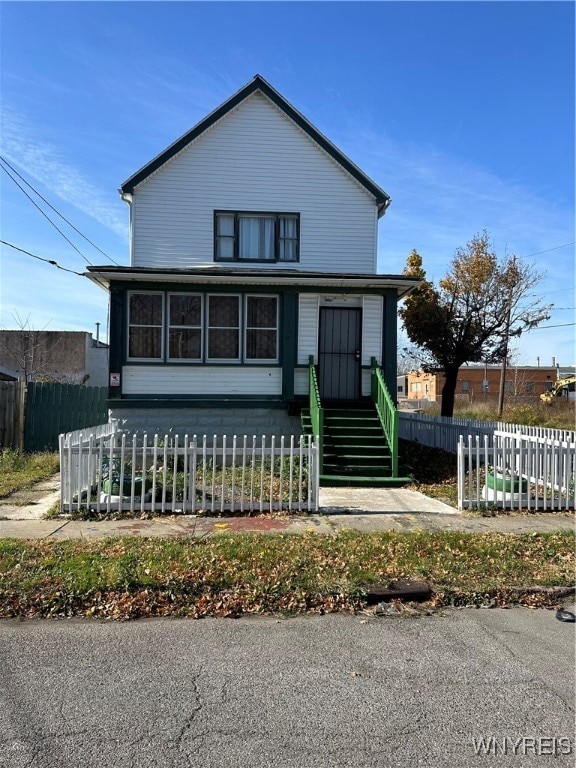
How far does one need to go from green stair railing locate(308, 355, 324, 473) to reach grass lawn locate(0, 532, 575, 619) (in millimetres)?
4216

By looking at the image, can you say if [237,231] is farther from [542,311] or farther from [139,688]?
[542,311]

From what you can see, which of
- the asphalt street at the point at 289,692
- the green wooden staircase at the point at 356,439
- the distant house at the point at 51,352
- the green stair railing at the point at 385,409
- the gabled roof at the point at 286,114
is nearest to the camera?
the asphalt street at the point at 289,692

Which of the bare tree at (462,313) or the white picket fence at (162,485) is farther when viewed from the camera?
the bare tree at (462,313)

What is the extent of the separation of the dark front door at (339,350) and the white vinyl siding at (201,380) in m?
1.31

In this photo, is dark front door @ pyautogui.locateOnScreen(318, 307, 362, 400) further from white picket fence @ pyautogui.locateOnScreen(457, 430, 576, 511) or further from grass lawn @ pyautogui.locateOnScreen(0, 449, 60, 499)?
grass lawn @ pyautogui.locateOnScreen(0, 449, 60, 499)

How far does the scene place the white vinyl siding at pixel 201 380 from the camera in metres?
13.9

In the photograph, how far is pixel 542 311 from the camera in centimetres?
2372

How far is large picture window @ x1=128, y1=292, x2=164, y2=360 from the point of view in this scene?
14.0 meters

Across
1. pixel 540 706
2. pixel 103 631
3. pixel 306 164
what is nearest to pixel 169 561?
pixel 103 631

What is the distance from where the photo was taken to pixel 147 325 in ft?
46.1

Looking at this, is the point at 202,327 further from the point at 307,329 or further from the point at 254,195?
the point at 254,195

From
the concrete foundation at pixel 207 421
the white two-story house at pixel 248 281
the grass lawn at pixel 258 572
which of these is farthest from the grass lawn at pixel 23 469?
the grass lawn at pixel 258 572

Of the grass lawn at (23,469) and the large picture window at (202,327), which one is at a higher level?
the large picture window at (202,327)

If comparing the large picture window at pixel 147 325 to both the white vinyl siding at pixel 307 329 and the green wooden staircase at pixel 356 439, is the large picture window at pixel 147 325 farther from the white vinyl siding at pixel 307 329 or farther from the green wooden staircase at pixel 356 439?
the green wooden staircase at pixel 356 439
